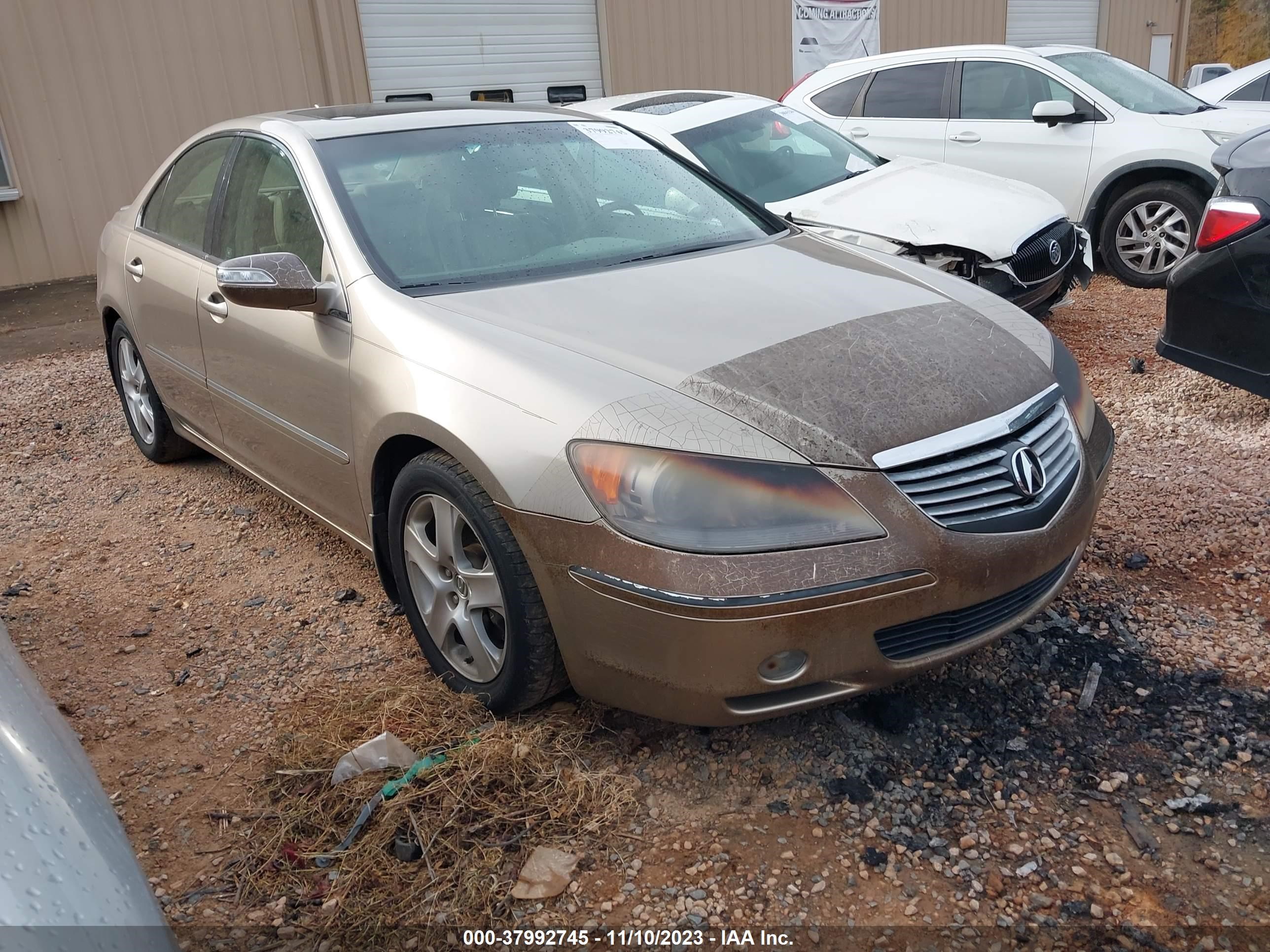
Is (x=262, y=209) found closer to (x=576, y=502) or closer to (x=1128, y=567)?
(x=576, y=502)

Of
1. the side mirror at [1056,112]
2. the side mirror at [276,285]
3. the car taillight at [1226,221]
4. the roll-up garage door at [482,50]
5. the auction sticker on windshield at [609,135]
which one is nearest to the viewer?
the side mirror at [276,285]

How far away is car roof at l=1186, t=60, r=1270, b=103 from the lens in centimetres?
844

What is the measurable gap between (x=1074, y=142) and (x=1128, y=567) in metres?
5.06

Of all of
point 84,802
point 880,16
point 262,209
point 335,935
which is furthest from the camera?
point 880,16

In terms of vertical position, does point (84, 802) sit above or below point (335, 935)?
above

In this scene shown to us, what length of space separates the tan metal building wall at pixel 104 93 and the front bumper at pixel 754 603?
8.90 metres

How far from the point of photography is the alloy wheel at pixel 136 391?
4723mm

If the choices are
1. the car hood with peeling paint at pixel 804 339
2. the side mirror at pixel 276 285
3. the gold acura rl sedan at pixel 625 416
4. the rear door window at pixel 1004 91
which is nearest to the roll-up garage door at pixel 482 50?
the rear door window at pixel 1004 91

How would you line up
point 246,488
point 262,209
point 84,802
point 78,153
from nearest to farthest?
point 84,802
point 262,209
point 246,488
point 78,153

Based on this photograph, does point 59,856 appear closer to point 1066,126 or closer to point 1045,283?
point 1045,283

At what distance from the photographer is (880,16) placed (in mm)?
14477

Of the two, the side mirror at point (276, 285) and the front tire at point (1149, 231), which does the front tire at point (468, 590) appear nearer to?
the side mirror at point (276, 285)

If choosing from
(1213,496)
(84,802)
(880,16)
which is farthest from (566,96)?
(84,802)

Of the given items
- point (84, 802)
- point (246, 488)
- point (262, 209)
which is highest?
point (262, 209)
